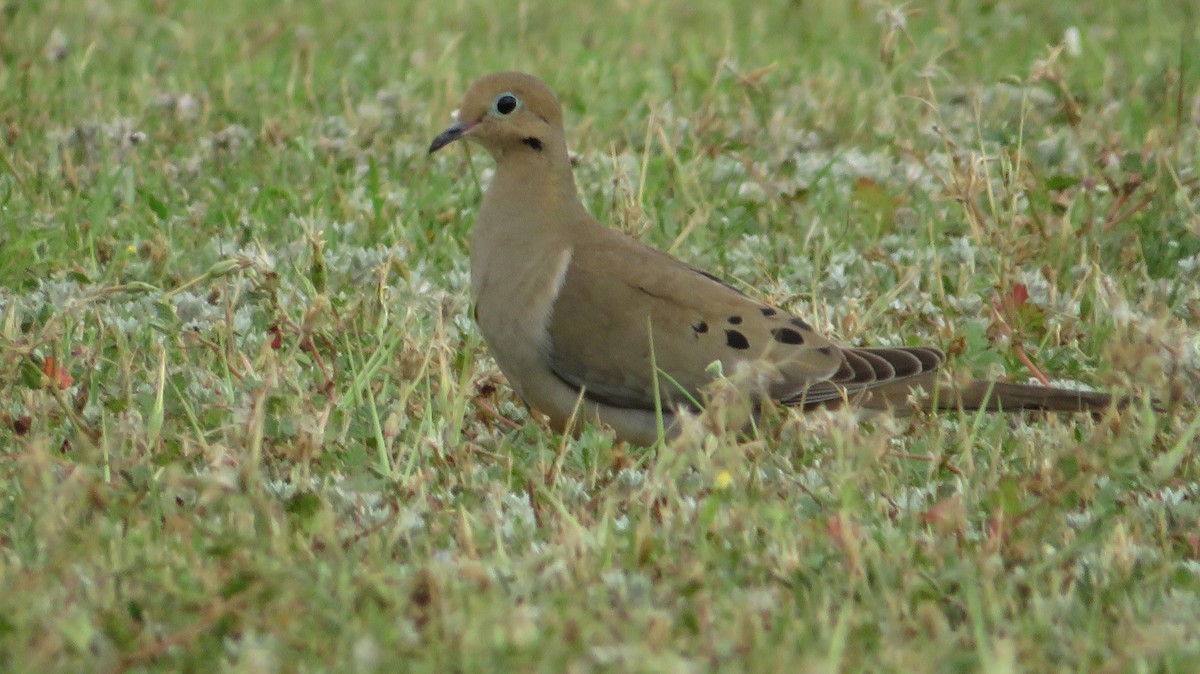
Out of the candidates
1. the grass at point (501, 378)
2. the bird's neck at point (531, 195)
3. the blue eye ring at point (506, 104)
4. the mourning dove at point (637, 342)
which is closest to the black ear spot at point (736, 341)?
the mourning dove at point (637, 342)

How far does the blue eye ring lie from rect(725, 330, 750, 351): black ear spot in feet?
3.01

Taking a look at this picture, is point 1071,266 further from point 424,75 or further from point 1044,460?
point 424,75

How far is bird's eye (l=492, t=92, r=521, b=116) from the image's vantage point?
5164mm

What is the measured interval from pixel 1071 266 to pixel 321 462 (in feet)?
9.00

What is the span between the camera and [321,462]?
13.9ft

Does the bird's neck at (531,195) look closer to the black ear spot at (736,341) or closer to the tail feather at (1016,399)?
the black ear spot at (736,341)

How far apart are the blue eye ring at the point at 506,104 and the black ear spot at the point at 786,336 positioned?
3.22 ft

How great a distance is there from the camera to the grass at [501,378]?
321 centimetres

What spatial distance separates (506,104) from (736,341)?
38.1 inches

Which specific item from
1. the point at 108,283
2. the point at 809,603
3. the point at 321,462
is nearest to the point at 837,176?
the point at 108,283

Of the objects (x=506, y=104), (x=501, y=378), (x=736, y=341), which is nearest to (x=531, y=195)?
(x=506, y=104)

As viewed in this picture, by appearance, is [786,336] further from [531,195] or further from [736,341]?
[531,195]

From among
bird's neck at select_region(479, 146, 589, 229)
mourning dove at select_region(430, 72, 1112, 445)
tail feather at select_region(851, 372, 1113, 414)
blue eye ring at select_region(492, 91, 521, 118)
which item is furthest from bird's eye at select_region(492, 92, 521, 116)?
tail feather at select_region(851, 372, 1113, 414)

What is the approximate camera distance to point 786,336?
4770mm
